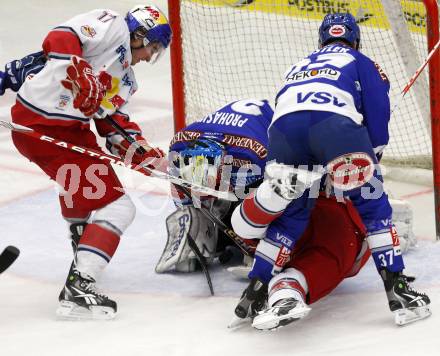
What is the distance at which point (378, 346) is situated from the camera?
3217 mm

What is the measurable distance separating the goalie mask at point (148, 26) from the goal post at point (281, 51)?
1.06 metres

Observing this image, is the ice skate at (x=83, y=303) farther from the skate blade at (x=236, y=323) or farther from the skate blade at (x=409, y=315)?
the skate blade at (x=409, y=315)

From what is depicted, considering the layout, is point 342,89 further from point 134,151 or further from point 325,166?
point 134,151

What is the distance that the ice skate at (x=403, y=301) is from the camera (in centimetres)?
343

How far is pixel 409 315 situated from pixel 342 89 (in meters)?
0.76

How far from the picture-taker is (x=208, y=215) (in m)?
4.10

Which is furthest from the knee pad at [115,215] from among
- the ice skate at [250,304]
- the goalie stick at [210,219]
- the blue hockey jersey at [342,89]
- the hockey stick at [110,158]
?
the blue hockey jersey at [342,89]

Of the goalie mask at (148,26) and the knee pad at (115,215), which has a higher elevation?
the goalie mask at (148,26)

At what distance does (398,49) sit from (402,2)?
364mm

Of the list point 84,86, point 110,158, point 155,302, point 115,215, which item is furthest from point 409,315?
point 84,86

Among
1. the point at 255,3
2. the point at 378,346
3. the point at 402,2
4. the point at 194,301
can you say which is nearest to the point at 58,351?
the point at 194,301

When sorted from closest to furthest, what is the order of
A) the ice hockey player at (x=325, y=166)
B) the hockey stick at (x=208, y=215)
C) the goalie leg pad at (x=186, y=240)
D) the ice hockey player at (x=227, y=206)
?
the ice hockey player at (x=325, y=166) < the ice hockey player at (x=227, y=206) < the hockey stick at (x=208, y=215) < the goalie leg pad at (x=186, y=240)

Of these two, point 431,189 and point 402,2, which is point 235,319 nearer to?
point 431,189

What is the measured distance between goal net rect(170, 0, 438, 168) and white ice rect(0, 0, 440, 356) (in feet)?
1.37
